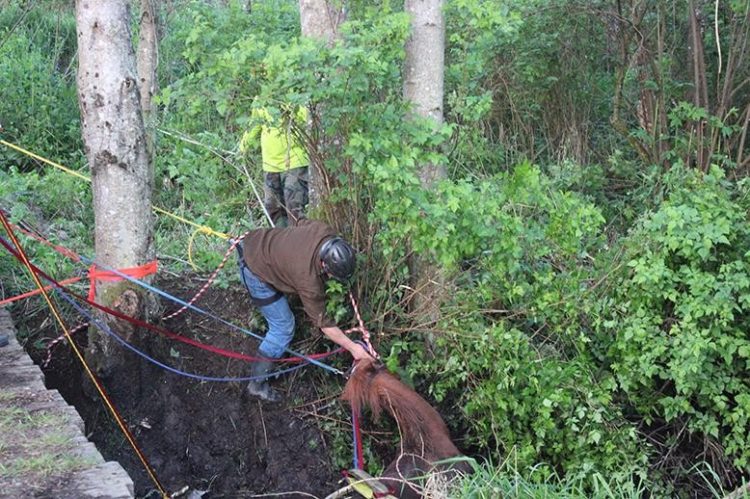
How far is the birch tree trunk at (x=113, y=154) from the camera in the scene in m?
5.86

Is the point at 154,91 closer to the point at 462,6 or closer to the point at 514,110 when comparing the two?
the point at 514,110

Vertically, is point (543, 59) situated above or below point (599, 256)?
above

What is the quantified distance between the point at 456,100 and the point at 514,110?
109 inches

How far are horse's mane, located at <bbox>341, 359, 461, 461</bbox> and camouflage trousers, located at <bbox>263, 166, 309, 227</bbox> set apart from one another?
5.69 ft

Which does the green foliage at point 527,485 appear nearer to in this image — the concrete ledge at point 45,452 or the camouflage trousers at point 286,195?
the concrete ledge at point 45,452

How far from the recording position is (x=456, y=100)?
6.57 meters

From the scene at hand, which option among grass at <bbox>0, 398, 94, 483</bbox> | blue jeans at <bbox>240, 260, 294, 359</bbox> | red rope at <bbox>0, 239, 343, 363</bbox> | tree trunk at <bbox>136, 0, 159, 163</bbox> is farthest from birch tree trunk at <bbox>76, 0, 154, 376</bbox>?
tree trunk at <bbox>136, 0, 159, 163</bbox>

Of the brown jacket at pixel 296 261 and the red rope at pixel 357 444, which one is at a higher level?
the brown jacket at pixel 296 261

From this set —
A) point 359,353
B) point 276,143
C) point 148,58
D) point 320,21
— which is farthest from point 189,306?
point 148,58

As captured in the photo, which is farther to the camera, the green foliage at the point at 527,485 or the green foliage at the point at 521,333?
the green foliage at the point at 521,333

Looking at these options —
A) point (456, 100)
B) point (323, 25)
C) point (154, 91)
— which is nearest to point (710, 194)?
point (456, 100)

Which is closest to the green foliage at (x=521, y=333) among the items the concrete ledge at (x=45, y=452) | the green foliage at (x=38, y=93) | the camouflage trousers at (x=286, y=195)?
the camouflage trousers at (x=286, y=195)

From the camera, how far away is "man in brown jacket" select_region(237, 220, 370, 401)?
230 inches

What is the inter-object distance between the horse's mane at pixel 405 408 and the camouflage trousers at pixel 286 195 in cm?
173
